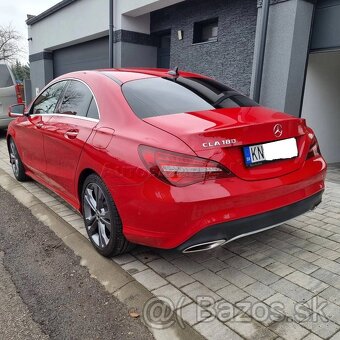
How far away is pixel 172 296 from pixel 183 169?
0.89 metres

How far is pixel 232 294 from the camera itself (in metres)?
2.45

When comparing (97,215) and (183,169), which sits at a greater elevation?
(183,169)

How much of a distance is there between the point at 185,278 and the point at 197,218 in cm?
67

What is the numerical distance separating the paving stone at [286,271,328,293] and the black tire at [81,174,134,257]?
4.15ft

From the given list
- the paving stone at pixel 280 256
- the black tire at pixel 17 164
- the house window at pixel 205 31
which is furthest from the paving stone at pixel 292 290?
the house window at pixel 205 31

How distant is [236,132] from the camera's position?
2348mm

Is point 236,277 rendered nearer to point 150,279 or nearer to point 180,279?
point 180,279

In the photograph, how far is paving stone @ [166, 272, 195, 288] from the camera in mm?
2579

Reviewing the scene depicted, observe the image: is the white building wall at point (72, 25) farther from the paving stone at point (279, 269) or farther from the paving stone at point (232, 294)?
the paving stone at point (232, 294)

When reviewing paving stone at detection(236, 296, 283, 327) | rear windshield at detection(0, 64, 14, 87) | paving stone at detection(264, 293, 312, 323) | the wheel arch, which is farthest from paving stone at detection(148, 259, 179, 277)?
rear windshield at detection(0, 64, 14, 87)

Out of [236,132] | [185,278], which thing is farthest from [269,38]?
[185,278]

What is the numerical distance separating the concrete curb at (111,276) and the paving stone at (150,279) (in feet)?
0.14

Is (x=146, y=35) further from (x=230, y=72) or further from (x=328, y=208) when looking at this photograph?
(x=328, y=208)

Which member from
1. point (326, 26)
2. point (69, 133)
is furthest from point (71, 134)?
point (326, 26)
